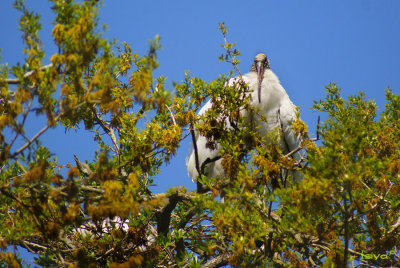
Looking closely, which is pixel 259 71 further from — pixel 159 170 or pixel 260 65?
pixel 159 170

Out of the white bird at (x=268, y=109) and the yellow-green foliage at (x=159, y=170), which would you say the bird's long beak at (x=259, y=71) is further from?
the yellow-green foliage at (x=159, y=170)

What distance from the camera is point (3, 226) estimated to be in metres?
4.09

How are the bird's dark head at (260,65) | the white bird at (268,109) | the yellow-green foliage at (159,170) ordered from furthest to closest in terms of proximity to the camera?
1. the bird's dark head at (260,65)
2. the white bird at (268,109)
3. the yellow-green foliage at (159,170)

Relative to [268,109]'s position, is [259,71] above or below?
above

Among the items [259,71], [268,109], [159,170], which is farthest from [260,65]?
[159,170]

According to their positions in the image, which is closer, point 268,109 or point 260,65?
point 268,109

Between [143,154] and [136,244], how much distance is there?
74 cm

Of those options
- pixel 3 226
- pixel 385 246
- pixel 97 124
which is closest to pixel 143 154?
pixel 3 226

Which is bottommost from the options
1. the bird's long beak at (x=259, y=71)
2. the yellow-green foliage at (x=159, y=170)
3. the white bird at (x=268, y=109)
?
the yellow-green foliage at (x=159, y=170)

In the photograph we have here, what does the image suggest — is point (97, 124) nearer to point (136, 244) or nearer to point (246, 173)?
point (136, 244)

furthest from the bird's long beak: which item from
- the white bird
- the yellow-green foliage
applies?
the yellow-green foliage

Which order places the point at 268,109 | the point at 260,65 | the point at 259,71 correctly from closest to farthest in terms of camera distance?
1. the point at 268,109
2. the point at 259,71
3. the point at 260,65

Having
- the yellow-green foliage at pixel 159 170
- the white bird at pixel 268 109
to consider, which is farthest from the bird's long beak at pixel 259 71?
the yellow-green foliage at pixel 159 170

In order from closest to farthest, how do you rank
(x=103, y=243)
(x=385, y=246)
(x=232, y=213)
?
(x=232, y=213), (x=103, y=243), (x=385, y=246)
